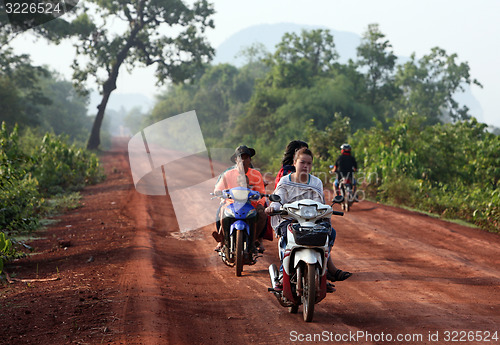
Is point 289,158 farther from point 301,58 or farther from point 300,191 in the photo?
point 301,58

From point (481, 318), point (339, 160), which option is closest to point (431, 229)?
point (339, 160)

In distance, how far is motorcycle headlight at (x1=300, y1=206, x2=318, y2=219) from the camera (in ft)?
19.7

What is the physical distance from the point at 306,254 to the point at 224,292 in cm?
200

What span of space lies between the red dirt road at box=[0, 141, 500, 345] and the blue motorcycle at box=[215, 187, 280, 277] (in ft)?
1.15

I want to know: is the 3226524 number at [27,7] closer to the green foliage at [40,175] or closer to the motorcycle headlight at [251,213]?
the green foliage at [40,175]

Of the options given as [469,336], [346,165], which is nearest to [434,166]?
[346,165]

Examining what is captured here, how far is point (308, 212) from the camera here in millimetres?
6039

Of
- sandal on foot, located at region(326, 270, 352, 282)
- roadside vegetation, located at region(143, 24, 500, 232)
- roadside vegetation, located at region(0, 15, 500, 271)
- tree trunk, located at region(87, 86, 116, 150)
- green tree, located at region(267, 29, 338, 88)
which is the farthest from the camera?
tree trunk, located at region(87, 86, 116, 150)

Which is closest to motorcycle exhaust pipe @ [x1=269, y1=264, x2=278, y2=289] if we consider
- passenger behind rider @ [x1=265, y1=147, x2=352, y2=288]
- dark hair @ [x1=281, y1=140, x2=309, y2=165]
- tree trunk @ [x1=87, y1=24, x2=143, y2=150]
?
passenger behind rider @ [x1=265, y1=147, x2=352, y2=288]

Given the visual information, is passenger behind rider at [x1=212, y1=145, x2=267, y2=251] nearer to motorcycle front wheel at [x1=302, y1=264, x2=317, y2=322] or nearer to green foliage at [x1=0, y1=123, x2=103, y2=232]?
motorcycle front wheel at [x1=302, y1=264, x2=317, y2=322]

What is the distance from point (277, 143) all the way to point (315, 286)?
91.3ft

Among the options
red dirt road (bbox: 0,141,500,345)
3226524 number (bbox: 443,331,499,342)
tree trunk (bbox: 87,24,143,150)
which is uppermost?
tree trunk (bbox: 87,24,143,150)

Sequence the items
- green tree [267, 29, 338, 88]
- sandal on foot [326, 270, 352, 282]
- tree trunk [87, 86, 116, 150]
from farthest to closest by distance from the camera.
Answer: tree trunk [87, 86, 116, 150], green tree [267, 29, 338, 88], sandal on foot [326, 270, 352, 282]

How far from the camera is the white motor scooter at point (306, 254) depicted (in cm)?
591
